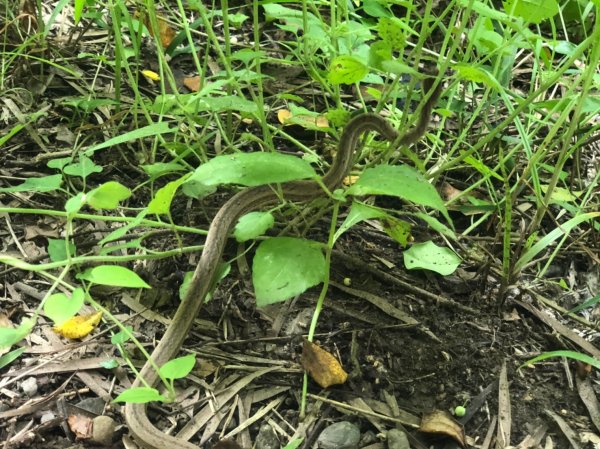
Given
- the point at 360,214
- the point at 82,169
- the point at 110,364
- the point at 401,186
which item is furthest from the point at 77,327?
the point at 401,186

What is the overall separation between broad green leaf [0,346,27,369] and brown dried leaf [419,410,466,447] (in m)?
0.87

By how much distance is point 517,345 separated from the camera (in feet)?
4.66

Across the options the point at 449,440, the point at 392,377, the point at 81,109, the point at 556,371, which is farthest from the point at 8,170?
the point at 556,371

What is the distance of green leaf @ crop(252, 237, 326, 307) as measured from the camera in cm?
111

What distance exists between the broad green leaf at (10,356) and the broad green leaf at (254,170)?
577mm

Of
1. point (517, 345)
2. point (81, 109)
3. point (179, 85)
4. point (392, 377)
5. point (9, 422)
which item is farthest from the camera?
point (179, 85)

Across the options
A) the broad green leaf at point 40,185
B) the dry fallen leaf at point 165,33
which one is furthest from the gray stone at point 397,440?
the dry fallen leaf at point 165,33

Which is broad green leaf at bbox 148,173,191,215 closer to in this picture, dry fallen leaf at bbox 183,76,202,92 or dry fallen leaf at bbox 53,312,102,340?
dry fallen leaf at bbox 53,312,102,340

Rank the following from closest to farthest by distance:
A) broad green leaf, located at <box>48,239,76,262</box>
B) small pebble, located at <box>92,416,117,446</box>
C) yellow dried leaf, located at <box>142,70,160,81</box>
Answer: small pebble, located at <box>92,416,117,446</box>
broad green leaf, located at <box>48,239,76,262</box>
yellow dried leaf, located at <box>142,70,160,81</box>

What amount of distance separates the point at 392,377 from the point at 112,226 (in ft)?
2.73

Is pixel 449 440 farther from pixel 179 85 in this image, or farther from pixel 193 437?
pixel 179 85

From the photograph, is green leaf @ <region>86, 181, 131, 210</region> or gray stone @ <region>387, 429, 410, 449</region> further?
gray stone @ <region>387, 429, 410, 449</region>

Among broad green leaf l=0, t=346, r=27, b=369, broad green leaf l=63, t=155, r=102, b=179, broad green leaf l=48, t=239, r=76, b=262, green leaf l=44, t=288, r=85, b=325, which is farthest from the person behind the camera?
broad green leaf l=63, t=155, r=102, b=179

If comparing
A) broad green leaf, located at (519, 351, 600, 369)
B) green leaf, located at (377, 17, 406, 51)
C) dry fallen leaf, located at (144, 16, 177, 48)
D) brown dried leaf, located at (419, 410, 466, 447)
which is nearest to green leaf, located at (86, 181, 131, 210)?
green leaf, located at (377, 17, 406, 51)
